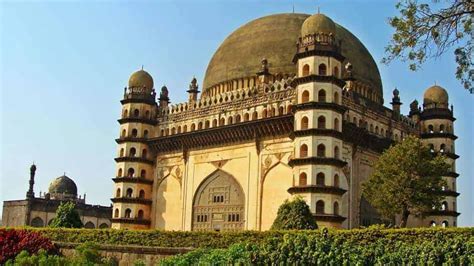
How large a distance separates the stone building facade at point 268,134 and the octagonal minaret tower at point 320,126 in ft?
0.19

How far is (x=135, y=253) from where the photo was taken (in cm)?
2509

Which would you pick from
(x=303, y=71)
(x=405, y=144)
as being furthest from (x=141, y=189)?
(x=405, y=144)

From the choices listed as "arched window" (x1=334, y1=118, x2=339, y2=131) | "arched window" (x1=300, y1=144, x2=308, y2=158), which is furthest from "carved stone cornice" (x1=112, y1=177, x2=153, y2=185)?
"arched window" (x1=334, y1=118, x2=339, y2=131)

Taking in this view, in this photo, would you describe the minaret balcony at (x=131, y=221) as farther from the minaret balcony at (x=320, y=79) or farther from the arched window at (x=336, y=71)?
the arched window at (x=336, y=71)

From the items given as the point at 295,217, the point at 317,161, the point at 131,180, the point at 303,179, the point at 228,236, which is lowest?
the point at 228,236

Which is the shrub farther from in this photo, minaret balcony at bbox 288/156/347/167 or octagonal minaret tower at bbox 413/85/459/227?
octagonal minaret tower at bbox 413/85/459/227

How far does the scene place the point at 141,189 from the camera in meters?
41.6

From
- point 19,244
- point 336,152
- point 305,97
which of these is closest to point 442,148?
point 336,152

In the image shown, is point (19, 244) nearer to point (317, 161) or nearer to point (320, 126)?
point (317, 161)

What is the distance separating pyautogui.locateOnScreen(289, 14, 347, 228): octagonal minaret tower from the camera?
31.3m

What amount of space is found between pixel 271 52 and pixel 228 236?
1854 cm

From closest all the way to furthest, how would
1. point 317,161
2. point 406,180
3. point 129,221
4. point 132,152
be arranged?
point 406,180
point 317,161
point 129,221
point 132,152

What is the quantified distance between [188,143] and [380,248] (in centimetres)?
2448

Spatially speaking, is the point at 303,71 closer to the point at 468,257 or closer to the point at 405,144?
the point at 405,144
